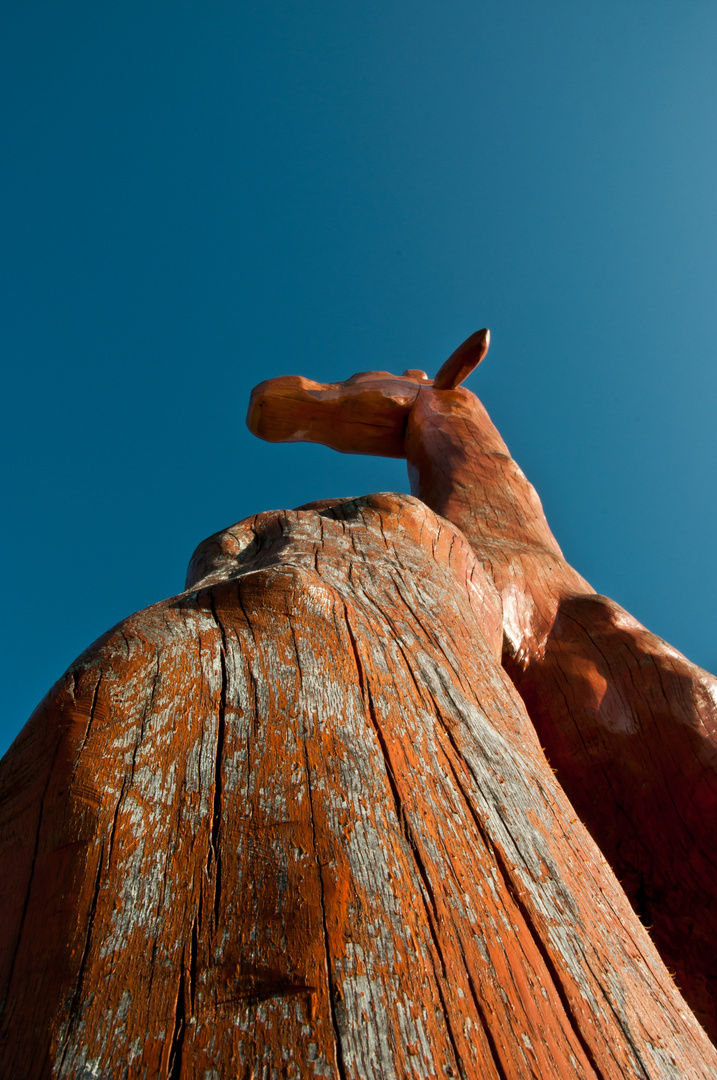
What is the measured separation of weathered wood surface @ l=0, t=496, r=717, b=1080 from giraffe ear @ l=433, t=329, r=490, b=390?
3423 millimetres

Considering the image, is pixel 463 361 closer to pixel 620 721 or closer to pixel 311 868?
pixel 620 721

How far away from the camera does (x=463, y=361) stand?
175 inches

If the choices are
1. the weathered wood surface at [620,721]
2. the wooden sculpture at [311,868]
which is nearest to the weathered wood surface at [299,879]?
the wooden sculpture at [311,868]

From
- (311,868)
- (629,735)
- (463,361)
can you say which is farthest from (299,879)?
(463,361)

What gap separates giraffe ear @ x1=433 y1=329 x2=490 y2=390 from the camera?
440 centimetres

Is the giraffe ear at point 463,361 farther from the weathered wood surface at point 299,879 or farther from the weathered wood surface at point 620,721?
the weathered wood surface at point 299,879

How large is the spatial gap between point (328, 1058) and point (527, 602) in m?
1.90

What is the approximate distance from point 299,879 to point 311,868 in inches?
0.8

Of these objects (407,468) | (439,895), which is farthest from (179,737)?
(407,468)

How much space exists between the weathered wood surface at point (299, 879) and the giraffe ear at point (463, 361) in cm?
342

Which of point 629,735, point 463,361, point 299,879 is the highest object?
point 463,361

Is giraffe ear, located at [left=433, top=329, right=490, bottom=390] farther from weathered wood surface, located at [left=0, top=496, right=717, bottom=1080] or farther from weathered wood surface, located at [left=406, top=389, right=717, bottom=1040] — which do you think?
weathered wood surface, located at [left=0, top=496, right=717, bottom=1080]

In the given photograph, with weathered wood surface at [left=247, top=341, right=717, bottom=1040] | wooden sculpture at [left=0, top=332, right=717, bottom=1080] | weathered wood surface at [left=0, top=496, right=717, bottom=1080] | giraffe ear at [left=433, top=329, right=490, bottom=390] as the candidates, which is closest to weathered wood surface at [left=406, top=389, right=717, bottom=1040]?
weathered wood surface at [left=247, top=341, right=717, bottom=1040]

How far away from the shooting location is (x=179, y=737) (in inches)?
39.9
